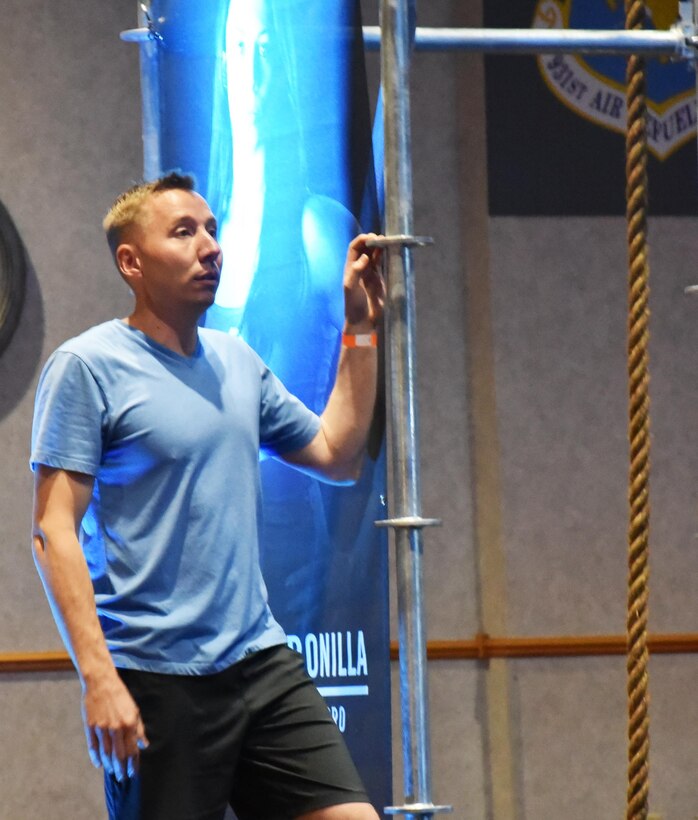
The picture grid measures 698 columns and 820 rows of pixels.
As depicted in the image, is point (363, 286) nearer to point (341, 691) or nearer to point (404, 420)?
point (404, 420)

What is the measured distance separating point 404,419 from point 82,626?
1.75ft

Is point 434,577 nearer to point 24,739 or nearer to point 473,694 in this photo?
point 473,694

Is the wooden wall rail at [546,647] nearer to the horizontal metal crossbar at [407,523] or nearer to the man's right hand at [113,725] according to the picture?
the man's right hand at [113,725]

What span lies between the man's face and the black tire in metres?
1.67

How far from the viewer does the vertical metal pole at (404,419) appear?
65.2 inches

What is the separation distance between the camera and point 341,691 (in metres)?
2.43

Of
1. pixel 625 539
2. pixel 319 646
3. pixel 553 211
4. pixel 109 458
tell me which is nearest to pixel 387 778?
pixel 319 646

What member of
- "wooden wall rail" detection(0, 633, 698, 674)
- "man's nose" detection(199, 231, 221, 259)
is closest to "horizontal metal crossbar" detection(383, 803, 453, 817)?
"man's nose" detection(199, 231, 221, 259)

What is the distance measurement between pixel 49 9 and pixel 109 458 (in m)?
2.24

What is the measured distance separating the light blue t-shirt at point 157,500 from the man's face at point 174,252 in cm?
9

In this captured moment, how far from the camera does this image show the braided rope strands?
4.87 ft

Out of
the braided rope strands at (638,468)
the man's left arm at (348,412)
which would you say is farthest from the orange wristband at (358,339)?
the braided rope strands at (638,468)

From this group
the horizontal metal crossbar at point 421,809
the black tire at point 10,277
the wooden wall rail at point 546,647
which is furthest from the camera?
the wooden wall rail at point 546,647

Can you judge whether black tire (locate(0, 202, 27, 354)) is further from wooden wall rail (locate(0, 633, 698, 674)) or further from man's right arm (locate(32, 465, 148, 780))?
man's right arm (locate(32, 465, 148, 780))
